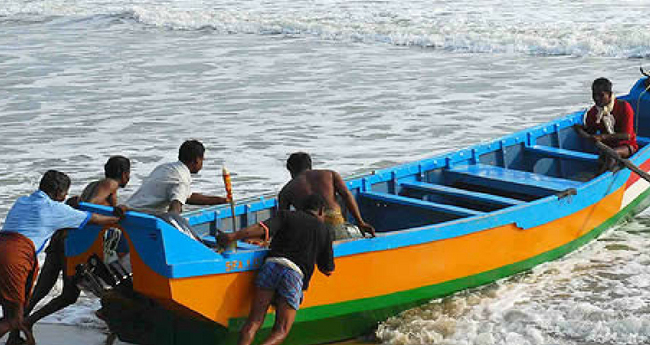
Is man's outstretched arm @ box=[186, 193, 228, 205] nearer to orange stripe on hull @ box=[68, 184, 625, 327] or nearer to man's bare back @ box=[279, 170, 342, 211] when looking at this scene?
man's bare back @ box=[279, 170, 342, 211]

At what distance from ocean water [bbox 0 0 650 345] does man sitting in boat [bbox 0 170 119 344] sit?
134 centimetres

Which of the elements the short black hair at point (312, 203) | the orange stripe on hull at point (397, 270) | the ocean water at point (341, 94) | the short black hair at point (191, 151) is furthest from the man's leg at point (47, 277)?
the short black hair at point (312, 203)

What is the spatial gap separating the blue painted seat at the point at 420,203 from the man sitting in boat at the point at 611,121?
2.18m

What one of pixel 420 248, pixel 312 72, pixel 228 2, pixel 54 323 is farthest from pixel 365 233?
pixel 228 2

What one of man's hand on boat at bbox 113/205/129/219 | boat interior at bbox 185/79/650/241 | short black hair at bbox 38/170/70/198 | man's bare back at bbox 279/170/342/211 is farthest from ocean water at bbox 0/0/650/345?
man's hand on boat at bbox 113/205/129/219

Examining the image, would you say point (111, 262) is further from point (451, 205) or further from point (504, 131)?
point (504, 131)

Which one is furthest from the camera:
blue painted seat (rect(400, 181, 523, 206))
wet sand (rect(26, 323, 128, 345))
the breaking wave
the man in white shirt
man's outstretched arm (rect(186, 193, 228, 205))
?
the breaking wave

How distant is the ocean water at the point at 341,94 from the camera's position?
8.68m

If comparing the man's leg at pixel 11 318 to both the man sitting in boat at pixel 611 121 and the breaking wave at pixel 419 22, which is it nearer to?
the man sitting in boat at pixel 611 121

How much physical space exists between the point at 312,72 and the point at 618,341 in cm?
1491

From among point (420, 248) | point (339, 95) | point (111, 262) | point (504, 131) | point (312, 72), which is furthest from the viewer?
point (312, 72)

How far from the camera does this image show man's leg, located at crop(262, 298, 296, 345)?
6.95 metres

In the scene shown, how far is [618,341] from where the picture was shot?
7.71 m

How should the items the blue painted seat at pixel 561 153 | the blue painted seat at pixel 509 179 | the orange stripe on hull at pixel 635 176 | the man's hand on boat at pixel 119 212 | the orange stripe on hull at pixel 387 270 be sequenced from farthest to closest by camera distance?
the blue painted seat at pixel 561 153 → the orange stripe on hull at pixel 635 176 → the blue painted seat at pixel 509 179 → the man's hand on boat at pixel 119 212 → the orange stripe on hull at pixel 387 270
